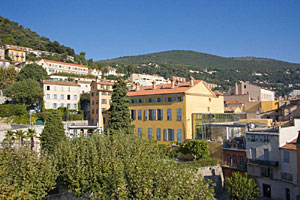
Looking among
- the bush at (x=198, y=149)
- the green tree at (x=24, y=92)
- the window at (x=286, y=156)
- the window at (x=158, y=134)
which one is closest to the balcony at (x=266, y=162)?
the window at (x=286, y=156)

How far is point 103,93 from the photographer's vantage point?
197 feet

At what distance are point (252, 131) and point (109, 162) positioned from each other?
20.4 meters

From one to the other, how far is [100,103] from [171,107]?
21.9m

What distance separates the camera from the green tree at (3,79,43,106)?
57.0 metres

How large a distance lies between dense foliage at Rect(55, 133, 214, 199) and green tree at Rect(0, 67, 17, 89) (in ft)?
170

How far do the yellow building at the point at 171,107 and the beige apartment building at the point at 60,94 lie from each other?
23297mm

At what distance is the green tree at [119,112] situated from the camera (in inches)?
1598

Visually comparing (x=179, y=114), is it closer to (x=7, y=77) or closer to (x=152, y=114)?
(x=152, y=114)

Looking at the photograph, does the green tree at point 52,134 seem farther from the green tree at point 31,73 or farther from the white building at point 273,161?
the green tree at point 31,73

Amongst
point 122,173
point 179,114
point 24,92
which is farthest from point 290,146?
point 24,92

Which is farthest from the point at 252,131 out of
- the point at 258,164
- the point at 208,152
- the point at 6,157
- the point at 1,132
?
the point at 1,132

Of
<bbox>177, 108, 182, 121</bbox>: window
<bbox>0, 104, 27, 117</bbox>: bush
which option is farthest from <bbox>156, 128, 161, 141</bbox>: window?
<bbox>0, 104, 27, 117</bbox>: bush

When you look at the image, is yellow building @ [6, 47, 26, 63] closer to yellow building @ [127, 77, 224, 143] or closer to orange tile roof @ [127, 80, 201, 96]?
orange tile roof @ [127, 80, 201, 96]

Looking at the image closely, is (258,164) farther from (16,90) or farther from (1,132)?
(16,90)
